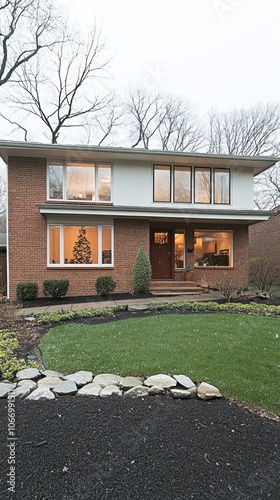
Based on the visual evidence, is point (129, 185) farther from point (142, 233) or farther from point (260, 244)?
point (260, 244)

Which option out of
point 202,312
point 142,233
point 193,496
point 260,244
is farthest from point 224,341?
point 260,244

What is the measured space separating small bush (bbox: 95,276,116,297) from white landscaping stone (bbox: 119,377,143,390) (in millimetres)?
6506

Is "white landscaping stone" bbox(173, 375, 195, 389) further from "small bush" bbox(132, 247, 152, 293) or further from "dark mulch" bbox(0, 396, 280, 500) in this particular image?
"small bush" bbox(132, 247, 152, 293)

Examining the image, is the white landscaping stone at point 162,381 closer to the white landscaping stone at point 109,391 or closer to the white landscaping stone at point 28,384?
the white landscaping stone at point 109,391

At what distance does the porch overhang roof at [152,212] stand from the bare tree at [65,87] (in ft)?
43.2

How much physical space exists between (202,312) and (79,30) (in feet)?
61.6

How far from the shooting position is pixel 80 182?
10.1m

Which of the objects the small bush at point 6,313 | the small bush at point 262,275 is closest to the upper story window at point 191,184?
the small bush at point 262,275

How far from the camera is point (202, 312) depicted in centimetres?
677

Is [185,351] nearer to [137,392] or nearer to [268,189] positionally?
[137,392]

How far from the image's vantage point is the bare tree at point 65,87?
17359 millimetres

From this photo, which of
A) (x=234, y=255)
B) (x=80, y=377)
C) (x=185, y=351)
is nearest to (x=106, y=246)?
(x=234, y=255)

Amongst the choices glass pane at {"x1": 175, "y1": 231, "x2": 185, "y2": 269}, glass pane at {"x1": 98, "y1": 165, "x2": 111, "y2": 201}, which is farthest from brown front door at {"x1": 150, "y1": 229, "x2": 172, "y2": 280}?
glass pane at {"x1": 98, "y1": 165, "x2": 111, "y2": 201}

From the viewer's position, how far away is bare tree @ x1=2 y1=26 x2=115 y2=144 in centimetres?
1736
